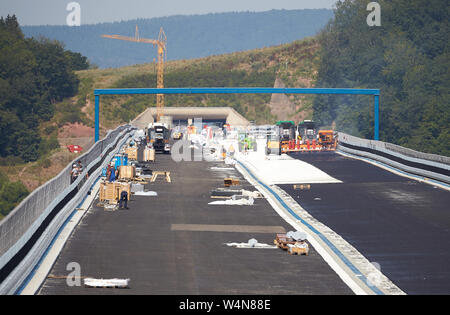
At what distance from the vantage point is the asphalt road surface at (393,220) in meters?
22.5

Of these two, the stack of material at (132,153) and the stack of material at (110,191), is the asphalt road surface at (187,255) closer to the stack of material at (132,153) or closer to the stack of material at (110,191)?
the stack of material at (110,191)

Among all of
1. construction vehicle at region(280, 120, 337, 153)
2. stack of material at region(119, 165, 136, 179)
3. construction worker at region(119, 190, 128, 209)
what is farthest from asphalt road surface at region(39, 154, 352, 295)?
construction vehicle at region(280, 120, 337, 153)

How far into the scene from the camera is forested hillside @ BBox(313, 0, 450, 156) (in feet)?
397

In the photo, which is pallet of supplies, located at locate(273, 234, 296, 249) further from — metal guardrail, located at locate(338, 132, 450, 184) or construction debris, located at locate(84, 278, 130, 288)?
metal guardrail, located at locate(338, 132, 450, 184)

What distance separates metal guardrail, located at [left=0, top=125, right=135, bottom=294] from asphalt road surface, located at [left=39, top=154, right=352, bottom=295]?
73 cm

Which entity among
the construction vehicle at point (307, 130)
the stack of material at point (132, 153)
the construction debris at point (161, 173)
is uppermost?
the construction vehicle at point (307, 130)

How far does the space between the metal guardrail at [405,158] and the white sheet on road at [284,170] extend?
5.22 m

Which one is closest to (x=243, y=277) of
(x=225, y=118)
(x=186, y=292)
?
(x=186, y=292)

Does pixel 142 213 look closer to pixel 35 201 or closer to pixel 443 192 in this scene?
pixel 35 201

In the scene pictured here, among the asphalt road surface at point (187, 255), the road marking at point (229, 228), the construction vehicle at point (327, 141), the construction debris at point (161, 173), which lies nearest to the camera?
the asphalt road surface at point (187, 255)

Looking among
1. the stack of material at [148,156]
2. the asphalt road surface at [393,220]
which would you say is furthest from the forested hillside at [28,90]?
the asphalt road surface at [393,220]

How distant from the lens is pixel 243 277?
2130 centimetres

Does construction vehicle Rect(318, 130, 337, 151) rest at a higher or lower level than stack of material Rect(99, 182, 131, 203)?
higher

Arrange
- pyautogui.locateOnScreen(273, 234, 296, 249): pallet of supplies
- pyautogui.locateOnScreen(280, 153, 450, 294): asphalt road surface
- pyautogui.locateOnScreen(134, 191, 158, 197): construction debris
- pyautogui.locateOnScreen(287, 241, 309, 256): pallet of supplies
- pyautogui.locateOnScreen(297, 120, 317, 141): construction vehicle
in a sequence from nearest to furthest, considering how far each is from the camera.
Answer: pyautogui.locateOnScreen(280, 153, 450, 294): asphalt road surface → pyautogui.locateOnScreen(287, 241, 309, 256): pallet of supplies → pyautogui.locateOnScreen(273, 234, 296, 249): pallet of supplies → pyautogui.locateOnScreen(134, 191, 158, 197): construction debris → pyautogui.locateOnScreen(297, 120, 317, 141): construction vehicle
